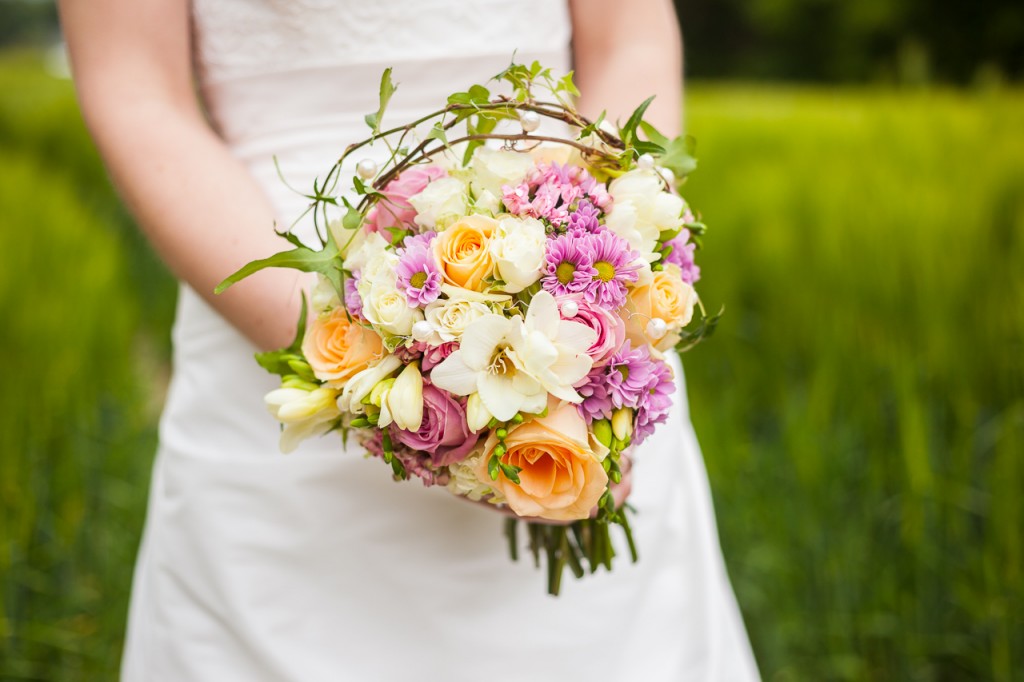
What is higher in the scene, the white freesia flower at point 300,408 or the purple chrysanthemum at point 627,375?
the purple chrysanthemum at point 627,375

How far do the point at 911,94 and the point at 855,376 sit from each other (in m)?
2.14

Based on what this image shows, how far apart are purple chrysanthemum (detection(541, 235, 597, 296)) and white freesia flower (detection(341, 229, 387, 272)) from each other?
191 mm

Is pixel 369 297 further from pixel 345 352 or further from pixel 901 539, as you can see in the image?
pixel 901 539

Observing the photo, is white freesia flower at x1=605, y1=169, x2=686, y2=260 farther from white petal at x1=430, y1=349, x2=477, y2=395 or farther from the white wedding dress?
the white wedding dress

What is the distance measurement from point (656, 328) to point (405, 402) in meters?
0.29

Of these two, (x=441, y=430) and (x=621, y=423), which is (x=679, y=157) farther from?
(x=441, y=430)

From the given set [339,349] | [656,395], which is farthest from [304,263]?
[656,395]

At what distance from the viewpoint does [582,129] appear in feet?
3.26

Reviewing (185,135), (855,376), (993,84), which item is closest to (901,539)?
(855,376)

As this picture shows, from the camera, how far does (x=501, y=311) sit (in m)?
0.93

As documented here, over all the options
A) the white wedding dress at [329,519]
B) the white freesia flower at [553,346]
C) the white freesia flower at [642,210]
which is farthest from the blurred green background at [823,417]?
the white freesia flower at [553,346]

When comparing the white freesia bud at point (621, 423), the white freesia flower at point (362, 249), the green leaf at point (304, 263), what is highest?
the white freesia flower at point (362, 249)

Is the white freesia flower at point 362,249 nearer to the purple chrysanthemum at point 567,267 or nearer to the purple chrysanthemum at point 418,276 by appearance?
the purple chrysanthemum at point 418,276

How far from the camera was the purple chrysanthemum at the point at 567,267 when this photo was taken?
94cm
